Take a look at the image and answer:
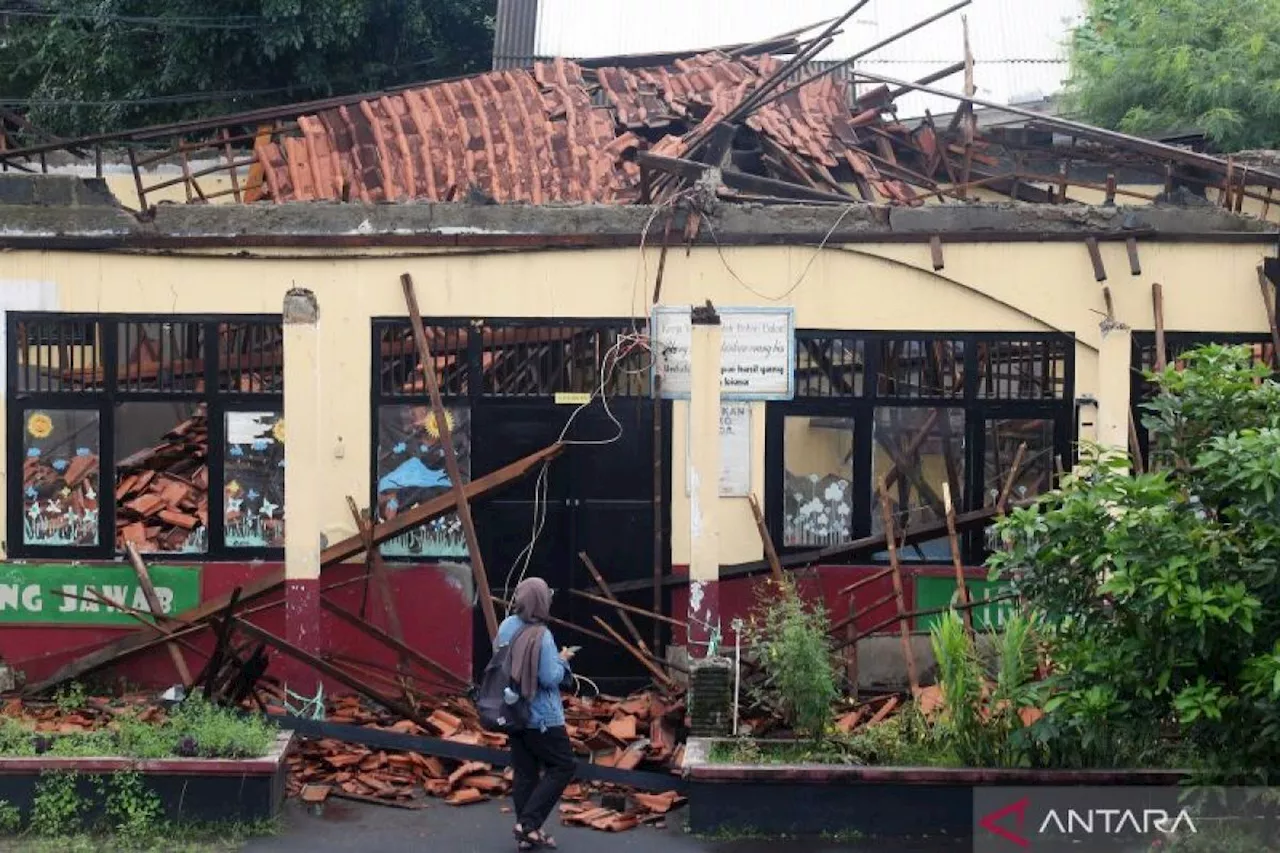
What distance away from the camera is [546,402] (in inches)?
→ 460

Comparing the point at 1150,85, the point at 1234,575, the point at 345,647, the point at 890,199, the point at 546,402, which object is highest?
the point at 1150,85

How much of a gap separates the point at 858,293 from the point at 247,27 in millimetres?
13100

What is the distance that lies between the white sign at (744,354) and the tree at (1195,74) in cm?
809

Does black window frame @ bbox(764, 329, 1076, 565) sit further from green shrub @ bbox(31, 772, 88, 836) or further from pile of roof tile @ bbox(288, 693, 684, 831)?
green shrub @ bbox(31, 772, 88, 836)

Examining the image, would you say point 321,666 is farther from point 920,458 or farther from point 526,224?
point 920,458

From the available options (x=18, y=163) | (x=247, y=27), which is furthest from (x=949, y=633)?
(x=247, y=27)

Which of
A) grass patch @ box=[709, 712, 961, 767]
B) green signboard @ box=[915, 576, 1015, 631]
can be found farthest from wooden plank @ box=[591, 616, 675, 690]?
green signboard @ box=[915, 576, 1015, 631]

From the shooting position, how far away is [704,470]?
10.2 metres

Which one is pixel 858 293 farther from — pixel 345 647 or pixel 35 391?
pixel 35 391

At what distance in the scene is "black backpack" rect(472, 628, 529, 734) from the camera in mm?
8391

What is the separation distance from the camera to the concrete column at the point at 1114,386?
10648 mm

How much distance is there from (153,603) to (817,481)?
481cm

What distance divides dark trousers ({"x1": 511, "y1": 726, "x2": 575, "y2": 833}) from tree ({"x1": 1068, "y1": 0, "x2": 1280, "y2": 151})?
39.6ft

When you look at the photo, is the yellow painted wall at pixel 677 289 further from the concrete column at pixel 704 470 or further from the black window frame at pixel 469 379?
the concrete column at pixel 704 470
